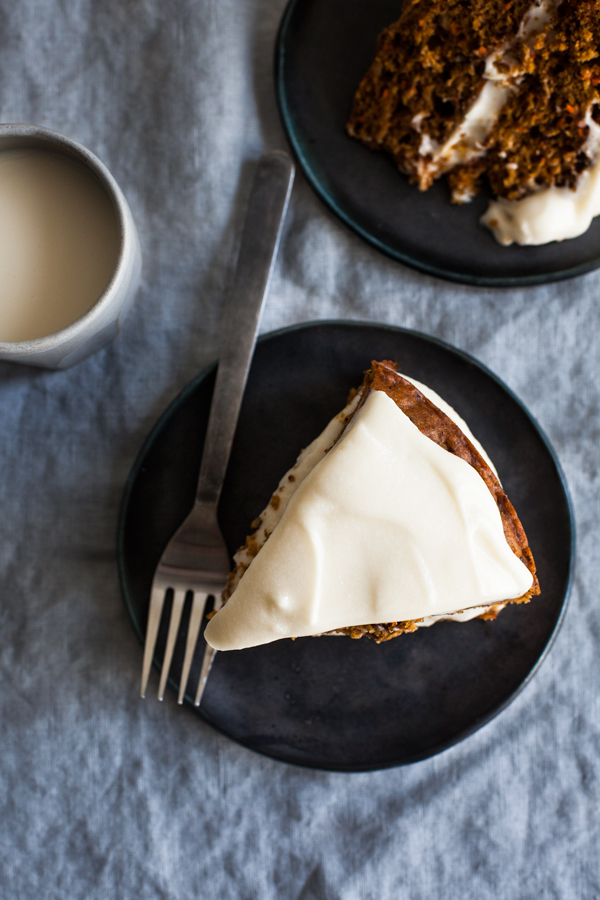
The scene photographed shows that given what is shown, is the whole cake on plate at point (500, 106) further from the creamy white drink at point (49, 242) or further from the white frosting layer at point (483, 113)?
the creamy white drink at point (49, 242)

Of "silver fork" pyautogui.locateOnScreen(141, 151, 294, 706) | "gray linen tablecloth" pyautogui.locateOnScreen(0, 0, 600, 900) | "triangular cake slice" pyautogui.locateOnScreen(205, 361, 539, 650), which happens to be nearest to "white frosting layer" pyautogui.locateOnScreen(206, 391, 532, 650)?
"triangular cake slice" pyautogui.locateOnScreen(205, 361, 539, 650)

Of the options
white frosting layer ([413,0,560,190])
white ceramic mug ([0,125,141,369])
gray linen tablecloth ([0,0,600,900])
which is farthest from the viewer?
gray linen tablecloth ([0,0,600,900])

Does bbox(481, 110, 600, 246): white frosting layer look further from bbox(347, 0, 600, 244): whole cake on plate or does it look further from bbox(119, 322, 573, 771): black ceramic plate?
bbox(119, 322, 573, 771): black ceramic plate

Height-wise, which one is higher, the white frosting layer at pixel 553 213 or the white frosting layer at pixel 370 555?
the white frosting layer at pixel 553 213

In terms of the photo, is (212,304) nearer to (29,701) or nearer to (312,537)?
(312,537)

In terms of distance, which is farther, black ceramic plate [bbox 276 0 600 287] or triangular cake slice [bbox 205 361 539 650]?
black ceramic plate [bbox 276 0 600 287]

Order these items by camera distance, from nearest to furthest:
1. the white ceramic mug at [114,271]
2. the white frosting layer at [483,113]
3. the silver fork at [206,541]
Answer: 1. the white ceramic mug at [114,271]
2. the white frosting layer at [483,113]
3. the silver fork at [206,541]

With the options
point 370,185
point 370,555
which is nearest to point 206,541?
point 370,555

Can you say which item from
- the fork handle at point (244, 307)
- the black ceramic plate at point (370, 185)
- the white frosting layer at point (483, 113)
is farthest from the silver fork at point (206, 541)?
the white frosting layer at point (483, 113)
